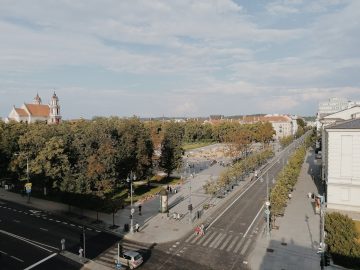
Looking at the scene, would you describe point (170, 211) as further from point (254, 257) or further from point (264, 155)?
point (264, 155)

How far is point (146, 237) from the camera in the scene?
39781 millimetres

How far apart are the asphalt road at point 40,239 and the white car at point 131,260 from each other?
14.1 ft

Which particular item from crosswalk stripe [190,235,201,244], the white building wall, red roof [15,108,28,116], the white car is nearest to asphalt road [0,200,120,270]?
the white car

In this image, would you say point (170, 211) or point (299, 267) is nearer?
point (299, 267)

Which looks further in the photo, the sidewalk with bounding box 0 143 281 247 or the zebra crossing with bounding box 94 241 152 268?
the sidewalk with bounding box 0 143 281 247

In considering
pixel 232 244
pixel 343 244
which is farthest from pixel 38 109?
pixel 343 244

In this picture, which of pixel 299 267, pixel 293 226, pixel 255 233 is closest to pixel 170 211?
pixel 255 233

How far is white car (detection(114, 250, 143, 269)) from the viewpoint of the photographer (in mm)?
31484

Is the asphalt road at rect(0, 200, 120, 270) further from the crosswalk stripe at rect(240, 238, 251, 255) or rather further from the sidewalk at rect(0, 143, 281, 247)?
the crosswalk stripe at rect(240, 238, 251, 255)

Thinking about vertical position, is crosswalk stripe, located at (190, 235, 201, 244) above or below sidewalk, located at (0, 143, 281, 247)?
below

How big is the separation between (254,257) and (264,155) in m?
66.2

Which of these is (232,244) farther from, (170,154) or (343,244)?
(170,154)

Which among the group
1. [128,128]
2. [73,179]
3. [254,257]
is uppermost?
[128,128]

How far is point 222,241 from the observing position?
1521 inches
